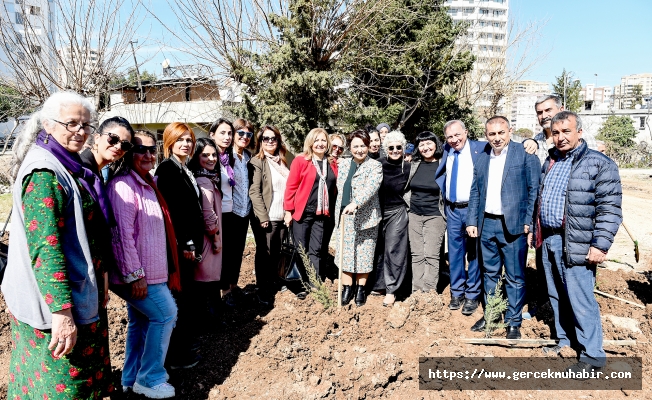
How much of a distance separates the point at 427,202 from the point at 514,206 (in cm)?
96

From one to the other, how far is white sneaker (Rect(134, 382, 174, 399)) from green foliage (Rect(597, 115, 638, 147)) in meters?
41.2

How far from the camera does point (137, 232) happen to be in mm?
2580

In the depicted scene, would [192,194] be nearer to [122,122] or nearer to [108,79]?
[122,122]

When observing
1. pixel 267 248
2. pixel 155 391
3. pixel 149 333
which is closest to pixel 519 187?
pixel 267 248

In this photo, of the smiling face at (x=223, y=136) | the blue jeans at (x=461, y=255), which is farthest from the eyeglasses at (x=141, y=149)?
the blue jeans at (x=461, y=255)

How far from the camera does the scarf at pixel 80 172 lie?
194 cm

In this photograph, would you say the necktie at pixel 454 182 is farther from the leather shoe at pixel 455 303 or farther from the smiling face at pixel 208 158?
the smiling face at pixel 208 158

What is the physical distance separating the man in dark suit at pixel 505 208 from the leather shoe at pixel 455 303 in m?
0.41

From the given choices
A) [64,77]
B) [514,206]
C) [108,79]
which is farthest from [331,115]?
[514,206]

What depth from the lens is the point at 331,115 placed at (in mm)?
9344

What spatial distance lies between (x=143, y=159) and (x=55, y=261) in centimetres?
96

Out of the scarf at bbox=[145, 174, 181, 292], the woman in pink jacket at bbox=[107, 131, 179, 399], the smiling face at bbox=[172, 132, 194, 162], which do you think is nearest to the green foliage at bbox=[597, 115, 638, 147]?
the smiling face at bbox=[172, 132, 194, 162]

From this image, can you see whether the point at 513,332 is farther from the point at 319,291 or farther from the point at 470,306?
the point at 319,291

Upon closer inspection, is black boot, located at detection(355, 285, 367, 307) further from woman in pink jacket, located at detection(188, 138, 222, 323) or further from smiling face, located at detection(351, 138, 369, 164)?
woman in pink jacket, located at detection(188, 138, 222, 323)
